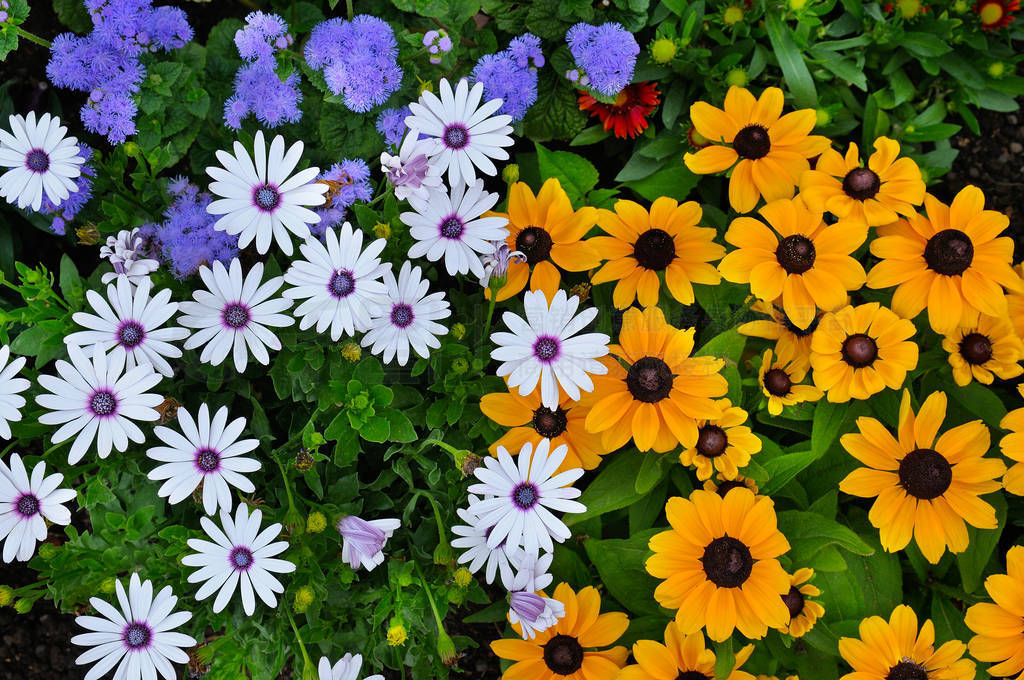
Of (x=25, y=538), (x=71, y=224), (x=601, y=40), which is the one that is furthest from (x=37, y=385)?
(x=601, y=40)

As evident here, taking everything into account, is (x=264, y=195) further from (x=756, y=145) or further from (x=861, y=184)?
(x=861, y=184)

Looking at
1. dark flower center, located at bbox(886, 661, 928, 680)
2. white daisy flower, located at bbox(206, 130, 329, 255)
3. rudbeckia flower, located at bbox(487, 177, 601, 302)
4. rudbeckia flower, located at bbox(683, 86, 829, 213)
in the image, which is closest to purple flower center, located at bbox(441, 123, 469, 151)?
rudbeckia flower, located at bbox(487, 177, 601, 302)

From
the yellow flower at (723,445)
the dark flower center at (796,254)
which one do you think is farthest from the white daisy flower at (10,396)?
the dark flower center at (796,254)

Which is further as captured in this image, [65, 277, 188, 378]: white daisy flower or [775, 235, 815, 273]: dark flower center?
[775, 235, 815, 273]: dark flower center

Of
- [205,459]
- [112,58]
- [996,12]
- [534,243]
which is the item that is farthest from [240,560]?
[996,12]

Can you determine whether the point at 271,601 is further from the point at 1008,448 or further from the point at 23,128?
the point at 1008,448

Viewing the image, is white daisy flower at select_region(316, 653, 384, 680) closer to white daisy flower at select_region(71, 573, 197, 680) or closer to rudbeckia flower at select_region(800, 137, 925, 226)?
white daisy flower at select_region(71, 573, 197, 680)
